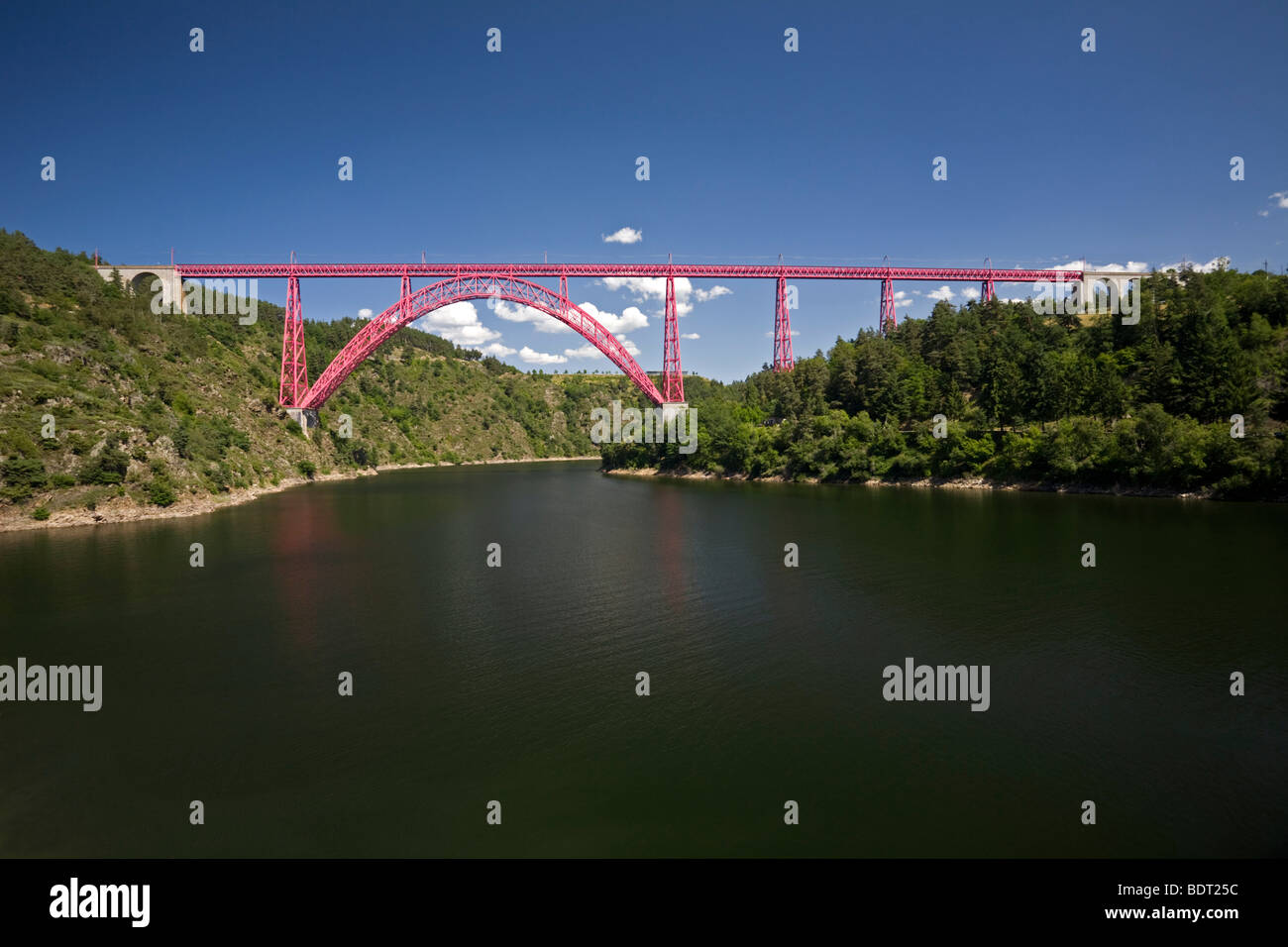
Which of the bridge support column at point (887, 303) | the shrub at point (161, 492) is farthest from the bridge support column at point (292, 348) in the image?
the bridge support column at point (887, 303)

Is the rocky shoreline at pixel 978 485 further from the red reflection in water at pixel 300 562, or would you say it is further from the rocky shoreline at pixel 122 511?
the rocky shoreline at pixel 122 511

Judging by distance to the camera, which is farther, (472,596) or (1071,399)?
(1071,399)

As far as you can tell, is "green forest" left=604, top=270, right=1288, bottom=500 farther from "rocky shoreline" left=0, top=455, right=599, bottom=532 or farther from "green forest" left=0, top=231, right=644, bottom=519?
"rocky shoreline" left=0, top=455, right=599, bottom=532

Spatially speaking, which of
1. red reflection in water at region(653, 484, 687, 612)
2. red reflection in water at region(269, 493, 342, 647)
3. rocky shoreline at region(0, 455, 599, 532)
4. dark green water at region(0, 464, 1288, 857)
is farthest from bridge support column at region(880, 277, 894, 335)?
rocky shoreline at region(0, 455, 599, 532)
